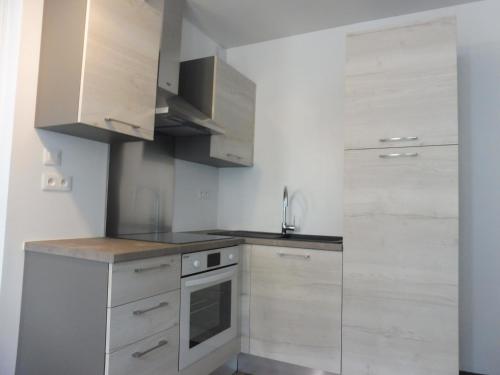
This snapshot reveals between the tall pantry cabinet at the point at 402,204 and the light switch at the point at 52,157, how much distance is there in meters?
1.64

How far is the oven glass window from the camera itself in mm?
1958

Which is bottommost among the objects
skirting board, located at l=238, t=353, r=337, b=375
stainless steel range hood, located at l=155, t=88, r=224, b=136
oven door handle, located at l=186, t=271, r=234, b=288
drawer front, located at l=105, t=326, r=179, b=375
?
skirting board, located at l=238, t=353, r=337, b=375

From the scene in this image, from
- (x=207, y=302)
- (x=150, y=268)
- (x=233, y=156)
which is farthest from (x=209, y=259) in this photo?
(x=233, y=156)

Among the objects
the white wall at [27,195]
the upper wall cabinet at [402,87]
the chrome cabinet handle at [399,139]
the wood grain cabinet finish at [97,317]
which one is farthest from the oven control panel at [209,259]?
the chrome cabinet handle at [399,139]

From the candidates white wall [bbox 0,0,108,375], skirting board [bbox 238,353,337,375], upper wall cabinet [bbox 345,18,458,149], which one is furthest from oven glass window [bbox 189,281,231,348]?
upper wall cabinet [bbox 345,18,458,149]

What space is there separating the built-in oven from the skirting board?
9.0 inches

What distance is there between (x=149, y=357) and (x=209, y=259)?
Answer: 0.62 m

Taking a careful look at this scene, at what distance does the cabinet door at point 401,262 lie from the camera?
76.1 inches

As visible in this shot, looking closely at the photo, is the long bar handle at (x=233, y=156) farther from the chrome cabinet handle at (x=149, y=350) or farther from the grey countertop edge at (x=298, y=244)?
the chrome cabinet handle at (x=149, y=350)

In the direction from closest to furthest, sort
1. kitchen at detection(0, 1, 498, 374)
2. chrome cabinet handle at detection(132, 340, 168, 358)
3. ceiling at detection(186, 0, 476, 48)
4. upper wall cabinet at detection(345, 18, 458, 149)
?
chrome cabinet handle at detection(132, 340, 168, 358)
kitchen at detection(0, 1, 498, 374)
upper wall cabinet at detection(345, 18, 458, 149)
ceiling at detection(186, 0, 476, 48)

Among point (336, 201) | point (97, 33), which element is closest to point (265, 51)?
point (336, 201)

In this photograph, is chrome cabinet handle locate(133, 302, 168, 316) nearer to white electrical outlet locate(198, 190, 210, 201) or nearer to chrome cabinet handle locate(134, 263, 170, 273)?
chrome cabinet handle locate(134, 263, 170, 273)

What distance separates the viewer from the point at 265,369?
235 centimetres

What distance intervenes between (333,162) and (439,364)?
1.50 meters
